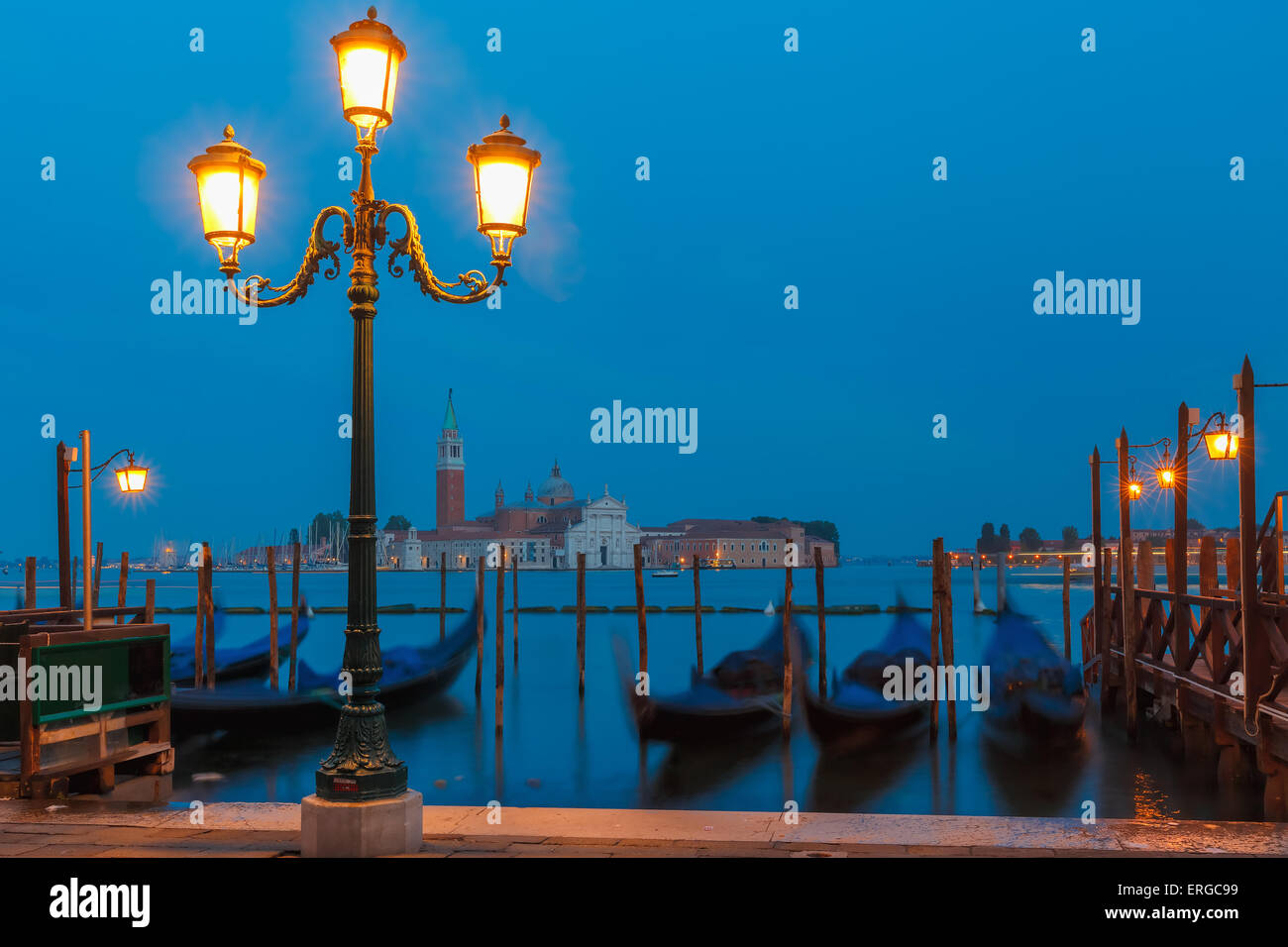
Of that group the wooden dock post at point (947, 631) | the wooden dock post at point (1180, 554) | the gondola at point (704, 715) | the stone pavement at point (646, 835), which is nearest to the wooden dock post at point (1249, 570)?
the stone pavement at point (646, 835)

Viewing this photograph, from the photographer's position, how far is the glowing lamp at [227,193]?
4.05m

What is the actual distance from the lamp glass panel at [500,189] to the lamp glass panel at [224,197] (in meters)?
0.93

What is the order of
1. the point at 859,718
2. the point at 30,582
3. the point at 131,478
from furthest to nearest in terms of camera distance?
the point at 30,582
the point at 131,478
the point at 859,718

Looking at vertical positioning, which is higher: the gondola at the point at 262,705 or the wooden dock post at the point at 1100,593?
the wooden dock post at the point at 1100,593

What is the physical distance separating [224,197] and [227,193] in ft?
0.06

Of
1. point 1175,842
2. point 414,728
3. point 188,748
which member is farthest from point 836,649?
point 1175,842

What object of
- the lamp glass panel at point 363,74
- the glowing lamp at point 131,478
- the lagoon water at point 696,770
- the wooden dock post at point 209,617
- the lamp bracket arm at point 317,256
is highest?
the lamp glass panel at point 363,74

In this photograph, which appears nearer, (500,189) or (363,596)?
(363,596)

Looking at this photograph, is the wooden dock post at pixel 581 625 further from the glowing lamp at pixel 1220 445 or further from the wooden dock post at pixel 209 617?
the glowing lamp at pixel 1220 445

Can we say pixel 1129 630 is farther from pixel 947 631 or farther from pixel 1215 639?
pixel 1215 639

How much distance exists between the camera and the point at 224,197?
13.3 ft

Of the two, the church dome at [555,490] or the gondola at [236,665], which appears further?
the church dome at [555,490]

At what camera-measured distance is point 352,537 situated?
3828 mm

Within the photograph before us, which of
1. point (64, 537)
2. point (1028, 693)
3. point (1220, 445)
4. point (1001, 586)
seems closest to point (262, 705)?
point (64, 537)
